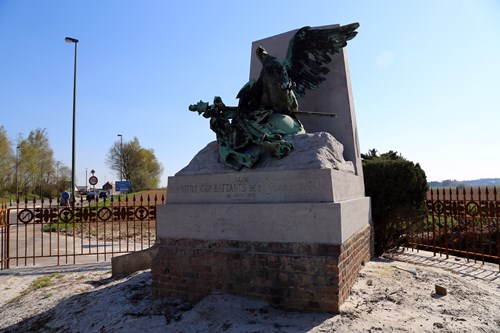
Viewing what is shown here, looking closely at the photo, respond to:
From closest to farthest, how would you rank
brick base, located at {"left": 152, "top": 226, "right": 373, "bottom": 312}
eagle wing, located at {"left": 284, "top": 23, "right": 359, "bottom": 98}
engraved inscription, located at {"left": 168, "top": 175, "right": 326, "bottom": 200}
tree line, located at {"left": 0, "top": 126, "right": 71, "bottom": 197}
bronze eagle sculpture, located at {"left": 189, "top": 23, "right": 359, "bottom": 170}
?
brick base, located at {"left": 152, "top": 226, "right": 373, "bottom": 312}, engraved inscription, located at {"left": 168, "top": 175, "right": 326, "bottom": 200}, bronze eagle sculpture, located at {"left": 189, "top": 23, "right": 359, "bottom": 170}, eagle wing, located at {"left": 284, "top": 23, "right": 359, "bottom": 98}, tree line, located at {"left": 0, "top": 126, "right": 71, "bottom": 197}

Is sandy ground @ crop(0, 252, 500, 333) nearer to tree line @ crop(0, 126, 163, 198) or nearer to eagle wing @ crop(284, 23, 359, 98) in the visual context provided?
eagle wing @ crop(284, 23, 359, 98)

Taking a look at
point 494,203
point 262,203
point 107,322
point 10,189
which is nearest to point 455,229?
point 494,203

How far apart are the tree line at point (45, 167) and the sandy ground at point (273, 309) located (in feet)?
112

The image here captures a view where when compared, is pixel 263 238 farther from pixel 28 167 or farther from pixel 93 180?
pixel 28 167

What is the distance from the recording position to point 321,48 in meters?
5.93

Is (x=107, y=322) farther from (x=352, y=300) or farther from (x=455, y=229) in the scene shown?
(x=455, y=229)

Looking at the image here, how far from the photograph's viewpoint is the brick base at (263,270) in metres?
3.53

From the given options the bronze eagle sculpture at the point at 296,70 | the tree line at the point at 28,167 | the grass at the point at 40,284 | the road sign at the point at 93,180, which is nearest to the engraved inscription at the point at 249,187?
the bronze eagle sculpture at the point at 296,70

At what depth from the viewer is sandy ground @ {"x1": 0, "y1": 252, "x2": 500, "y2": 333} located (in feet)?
11.0

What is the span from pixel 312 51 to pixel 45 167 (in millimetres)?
41559

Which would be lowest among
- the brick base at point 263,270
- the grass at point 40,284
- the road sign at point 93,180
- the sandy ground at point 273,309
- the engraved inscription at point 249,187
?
the grass at point 40,284

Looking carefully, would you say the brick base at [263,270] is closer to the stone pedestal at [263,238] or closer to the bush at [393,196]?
the stone pedestal at [263,238]

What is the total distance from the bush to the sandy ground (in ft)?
4.56

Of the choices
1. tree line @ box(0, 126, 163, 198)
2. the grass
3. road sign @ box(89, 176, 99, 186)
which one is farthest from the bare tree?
the grass
